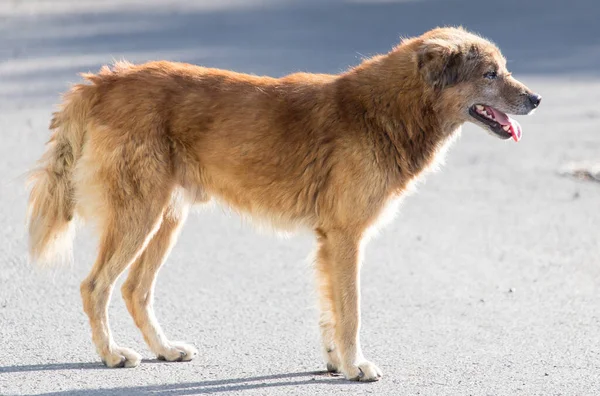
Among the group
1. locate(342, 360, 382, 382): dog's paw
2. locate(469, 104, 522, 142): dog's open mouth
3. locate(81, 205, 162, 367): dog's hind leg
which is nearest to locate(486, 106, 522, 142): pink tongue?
locate(469, 104, 522, 142): dog's open mouth

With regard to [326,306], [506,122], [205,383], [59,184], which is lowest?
[205,383]

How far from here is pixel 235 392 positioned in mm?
5668

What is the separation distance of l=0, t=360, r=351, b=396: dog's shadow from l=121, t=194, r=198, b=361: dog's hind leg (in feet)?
1.16

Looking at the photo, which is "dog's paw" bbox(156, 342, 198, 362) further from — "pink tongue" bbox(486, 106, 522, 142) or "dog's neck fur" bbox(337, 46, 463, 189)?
"pink tongue" bbox(486, 106, 522, 142)

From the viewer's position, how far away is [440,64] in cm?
616

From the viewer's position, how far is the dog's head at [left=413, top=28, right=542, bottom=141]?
6.17m

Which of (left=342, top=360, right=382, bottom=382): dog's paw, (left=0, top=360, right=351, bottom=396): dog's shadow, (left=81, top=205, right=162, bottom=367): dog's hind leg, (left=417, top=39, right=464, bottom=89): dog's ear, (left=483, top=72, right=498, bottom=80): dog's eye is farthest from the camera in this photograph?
(left=483, top=72, right=498, bottom=80): dog's eye

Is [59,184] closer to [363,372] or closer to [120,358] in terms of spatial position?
[120,358]

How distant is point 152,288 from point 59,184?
75 centimetres

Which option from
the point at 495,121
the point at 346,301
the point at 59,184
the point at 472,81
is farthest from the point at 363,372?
the point at 59,184

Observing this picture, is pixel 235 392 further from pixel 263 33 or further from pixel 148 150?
pixel 263 33

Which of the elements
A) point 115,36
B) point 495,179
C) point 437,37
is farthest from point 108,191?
point 115,36

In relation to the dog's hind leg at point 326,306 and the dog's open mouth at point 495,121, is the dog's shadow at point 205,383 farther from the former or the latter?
the dog's open mouth at point 495,121

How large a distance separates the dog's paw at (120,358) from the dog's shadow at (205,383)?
0.05 metres
